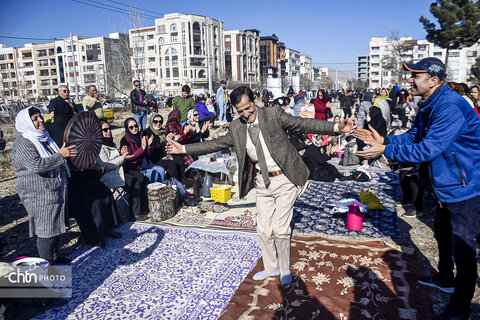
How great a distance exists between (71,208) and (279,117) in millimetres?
3253

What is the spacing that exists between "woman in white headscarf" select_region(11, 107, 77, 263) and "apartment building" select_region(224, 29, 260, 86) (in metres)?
73.0

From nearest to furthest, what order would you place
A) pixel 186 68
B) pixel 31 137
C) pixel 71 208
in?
pixel 31 137
pixel 71 208
pixel 186 68

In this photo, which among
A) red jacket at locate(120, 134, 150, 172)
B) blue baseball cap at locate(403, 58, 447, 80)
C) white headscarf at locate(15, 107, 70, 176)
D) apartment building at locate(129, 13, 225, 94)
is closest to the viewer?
blue baseball cap at locate(403, 58, 447, 80)

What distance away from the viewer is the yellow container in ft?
21.4

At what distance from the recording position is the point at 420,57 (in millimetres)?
91500

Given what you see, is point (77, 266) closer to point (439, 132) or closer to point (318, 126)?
point (318, 126)

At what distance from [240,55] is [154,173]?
249 feet

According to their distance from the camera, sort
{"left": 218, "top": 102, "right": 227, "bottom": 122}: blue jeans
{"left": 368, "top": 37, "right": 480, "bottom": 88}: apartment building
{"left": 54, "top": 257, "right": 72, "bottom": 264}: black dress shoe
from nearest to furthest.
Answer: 1. {"left": 54, "top": 257, "right": 72, "bottom": 264}: black dress shoe
2. {"left": 218, "top": 102, "right": 227, "bottom": 122}: blue jeans
3. {"left": 368, "top": 37, "right": 480, "bottom": 88}: apartment building

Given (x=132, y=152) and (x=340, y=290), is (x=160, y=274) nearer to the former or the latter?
(x=340, y=290)

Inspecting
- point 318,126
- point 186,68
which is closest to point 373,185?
point 318,126

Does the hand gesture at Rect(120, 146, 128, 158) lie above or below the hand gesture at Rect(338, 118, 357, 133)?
below

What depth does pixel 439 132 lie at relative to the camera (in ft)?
8.82

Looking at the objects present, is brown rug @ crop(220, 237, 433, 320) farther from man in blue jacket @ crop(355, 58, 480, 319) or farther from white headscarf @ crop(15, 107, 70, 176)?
white headscarf @ crop(15, 107, 70, 176)

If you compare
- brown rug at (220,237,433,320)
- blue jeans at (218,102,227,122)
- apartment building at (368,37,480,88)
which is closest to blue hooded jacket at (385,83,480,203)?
brown rug at (220,237,433,320)
